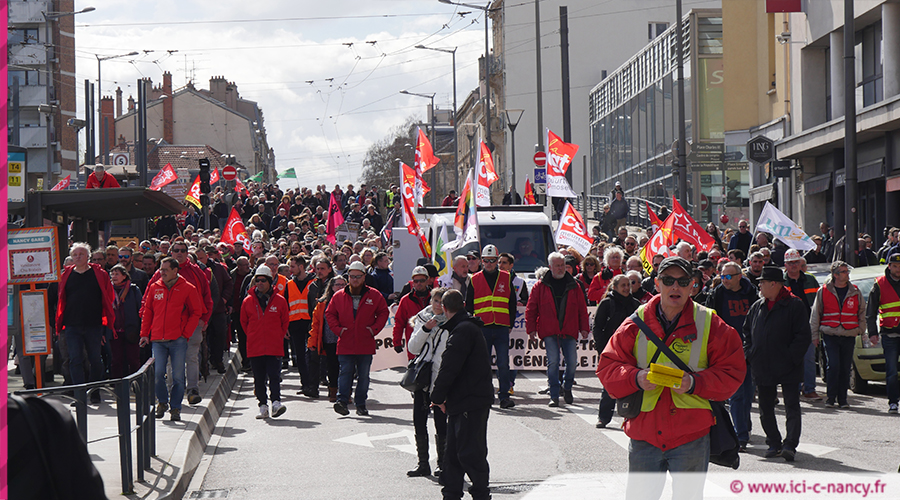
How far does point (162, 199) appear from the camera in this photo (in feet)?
50.6

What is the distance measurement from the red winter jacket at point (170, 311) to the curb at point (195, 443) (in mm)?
993

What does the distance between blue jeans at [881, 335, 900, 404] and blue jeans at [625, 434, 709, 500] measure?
7.80 meters

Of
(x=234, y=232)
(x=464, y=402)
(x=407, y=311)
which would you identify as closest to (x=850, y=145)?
(x=407, y=311)

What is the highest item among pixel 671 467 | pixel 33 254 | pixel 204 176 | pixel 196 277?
pixel 204 176

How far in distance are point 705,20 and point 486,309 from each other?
107 ft

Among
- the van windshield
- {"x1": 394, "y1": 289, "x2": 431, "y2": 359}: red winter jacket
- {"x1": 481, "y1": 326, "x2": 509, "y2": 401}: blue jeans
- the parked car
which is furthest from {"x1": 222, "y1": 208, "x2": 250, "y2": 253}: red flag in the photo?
the parked car

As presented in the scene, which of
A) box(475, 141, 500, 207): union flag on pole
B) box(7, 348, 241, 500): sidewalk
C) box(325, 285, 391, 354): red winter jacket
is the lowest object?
box(7, 348, 241, 500): sidewalk

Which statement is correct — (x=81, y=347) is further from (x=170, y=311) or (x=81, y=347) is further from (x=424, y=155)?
(x=424, y=155)

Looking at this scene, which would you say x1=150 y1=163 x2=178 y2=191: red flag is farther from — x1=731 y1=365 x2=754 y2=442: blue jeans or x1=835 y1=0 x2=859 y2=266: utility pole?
x1=731 y1=365 x2=754 y2=442: blue jeans

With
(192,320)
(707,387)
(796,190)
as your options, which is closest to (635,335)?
(707,387)

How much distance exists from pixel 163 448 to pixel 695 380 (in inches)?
234

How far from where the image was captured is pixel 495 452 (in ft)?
33.3

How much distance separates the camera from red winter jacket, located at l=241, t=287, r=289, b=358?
502 inches

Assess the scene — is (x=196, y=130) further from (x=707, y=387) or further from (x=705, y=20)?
(x=707, y=387)
